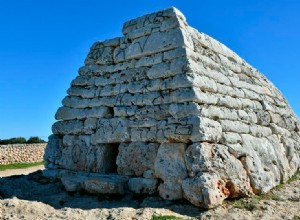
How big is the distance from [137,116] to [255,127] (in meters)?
2.46

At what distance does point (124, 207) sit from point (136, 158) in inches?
43.7

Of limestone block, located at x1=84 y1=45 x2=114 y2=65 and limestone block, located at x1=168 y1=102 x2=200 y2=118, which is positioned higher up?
limestone block, located at x1=84 y1=45 x2=114 y2=65

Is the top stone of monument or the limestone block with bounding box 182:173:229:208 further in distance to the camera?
the top stone of monument

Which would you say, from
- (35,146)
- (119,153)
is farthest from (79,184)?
(35,146)

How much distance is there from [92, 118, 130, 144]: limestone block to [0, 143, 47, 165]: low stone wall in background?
1544 cm

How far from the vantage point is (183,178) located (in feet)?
17.3

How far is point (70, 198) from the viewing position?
18.8 ft

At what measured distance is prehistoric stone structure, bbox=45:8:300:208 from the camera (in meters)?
5.40

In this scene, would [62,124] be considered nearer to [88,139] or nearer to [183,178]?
[88,139]

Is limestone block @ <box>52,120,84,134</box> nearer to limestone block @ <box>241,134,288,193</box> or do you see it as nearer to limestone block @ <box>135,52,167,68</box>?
limestone block @ <box>135,52,167,68</box>

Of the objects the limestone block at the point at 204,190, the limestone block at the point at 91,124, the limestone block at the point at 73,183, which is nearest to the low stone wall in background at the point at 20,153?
the limestone block at the point at 91,124

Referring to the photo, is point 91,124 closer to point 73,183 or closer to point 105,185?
point 73,183

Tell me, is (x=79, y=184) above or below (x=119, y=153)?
below

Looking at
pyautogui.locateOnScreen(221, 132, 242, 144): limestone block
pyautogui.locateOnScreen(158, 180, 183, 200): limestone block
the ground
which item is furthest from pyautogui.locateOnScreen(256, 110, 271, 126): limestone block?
pyautogui.locateOnScreen(158, 180, 183, 200): limestone block
